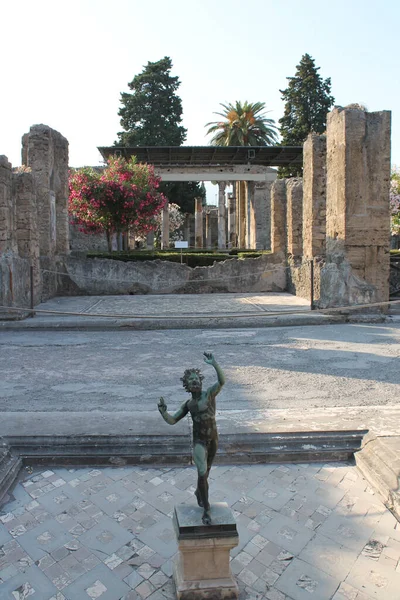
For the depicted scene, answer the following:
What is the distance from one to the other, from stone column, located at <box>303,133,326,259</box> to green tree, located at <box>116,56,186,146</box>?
84.7 feet

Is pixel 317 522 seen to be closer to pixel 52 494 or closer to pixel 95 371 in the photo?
pixel 52 494

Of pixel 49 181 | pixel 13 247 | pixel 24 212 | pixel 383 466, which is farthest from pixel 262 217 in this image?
pixel 383 466

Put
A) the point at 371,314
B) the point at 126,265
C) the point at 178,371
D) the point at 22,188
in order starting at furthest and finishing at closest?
the point at 126,265 → the point at 22,188 → the point at 371,314 → the point at 178,371

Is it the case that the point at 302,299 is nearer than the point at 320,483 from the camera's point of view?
No

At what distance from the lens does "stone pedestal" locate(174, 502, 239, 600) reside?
7.47 ft

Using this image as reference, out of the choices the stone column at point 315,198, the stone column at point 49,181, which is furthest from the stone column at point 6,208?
the stone column at point 315,198

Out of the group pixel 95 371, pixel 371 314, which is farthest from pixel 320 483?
pixel 371 314

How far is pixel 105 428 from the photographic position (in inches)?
153

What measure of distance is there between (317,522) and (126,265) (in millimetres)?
12485

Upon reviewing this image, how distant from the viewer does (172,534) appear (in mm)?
2768

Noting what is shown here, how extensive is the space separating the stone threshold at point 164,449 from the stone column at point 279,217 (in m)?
11.8

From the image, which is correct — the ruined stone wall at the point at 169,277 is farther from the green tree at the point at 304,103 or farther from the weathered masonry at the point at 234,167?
the green tree at the point at 304,103

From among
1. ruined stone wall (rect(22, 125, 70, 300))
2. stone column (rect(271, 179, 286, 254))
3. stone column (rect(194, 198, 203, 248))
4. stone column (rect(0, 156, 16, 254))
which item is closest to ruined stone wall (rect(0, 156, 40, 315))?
stone column (rect(0, 156, 16, 254))

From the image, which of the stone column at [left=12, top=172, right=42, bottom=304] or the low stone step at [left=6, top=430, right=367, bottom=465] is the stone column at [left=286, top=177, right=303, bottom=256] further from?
the low stone step at [left=6, top=430, right=367, bottom=465]
